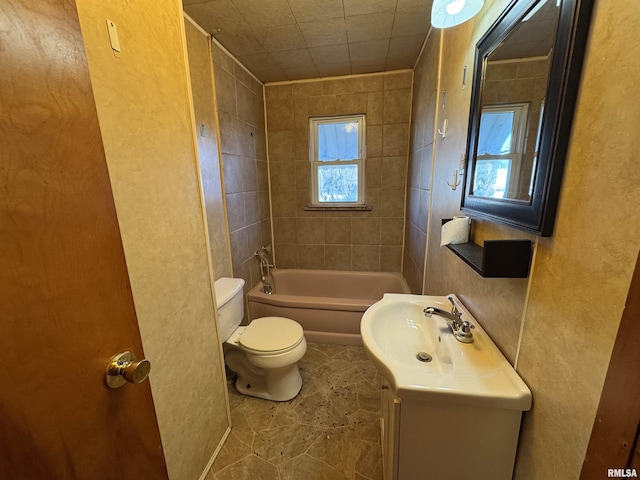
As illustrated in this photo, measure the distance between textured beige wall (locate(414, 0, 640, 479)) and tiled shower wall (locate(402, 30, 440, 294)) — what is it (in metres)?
1.20

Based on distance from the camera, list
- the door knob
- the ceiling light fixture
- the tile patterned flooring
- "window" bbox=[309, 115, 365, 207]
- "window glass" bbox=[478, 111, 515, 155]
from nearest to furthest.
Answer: the door knob → "window glass" bbox=[478, 111, 515, 155] → the ceiling light fixture → the tile patterned flooring → "window" bbox=[309, 115, 365, 207]

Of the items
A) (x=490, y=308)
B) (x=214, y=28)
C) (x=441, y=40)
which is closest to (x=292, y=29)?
(x=214, y=28)

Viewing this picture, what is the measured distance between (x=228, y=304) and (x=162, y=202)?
89cm

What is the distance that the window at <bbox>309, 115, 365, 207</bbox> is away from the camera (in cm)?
279

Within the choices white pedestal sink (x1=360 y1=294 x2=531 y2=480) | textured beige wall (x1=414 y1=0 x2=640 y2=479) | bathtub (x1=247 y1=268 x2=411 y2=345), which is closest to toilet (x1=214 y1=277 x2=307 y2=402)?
bathtub (x1=247 y1=268 x2=411 y2=345)

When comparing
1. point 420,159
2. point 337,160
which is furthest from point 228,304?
point 337,160

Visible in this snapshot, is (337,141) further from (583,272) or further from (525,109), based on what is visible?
(583,272)

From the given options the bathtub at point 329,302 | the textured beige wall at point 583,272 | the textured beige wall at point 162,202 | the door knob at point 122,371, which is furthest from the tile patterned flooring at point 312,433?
the door knob at point 122,371

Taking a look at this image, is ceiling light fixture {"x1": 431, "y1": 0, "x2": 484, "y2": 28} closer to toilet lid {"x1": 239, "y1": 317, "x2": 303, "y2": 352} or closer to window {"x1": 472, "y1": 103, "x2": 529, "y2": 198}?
window {"x1": 472, "y1": 103, "x2": 529, "y2": 198}

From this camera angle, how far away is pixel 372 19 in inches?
67.9

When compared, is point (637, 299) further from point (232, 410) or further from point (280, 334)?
point (232, 410)

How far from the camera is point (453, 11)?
100 cm

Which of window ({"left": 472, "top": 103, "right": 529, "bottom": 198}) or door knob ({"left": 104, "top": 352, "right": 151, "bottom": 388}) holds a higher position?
window ({"left": 472, "top": 103, "right": 529, "bottom": 198})

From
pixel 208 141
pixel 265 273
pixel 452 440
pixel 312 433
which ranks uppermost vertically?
pixel 208 141
